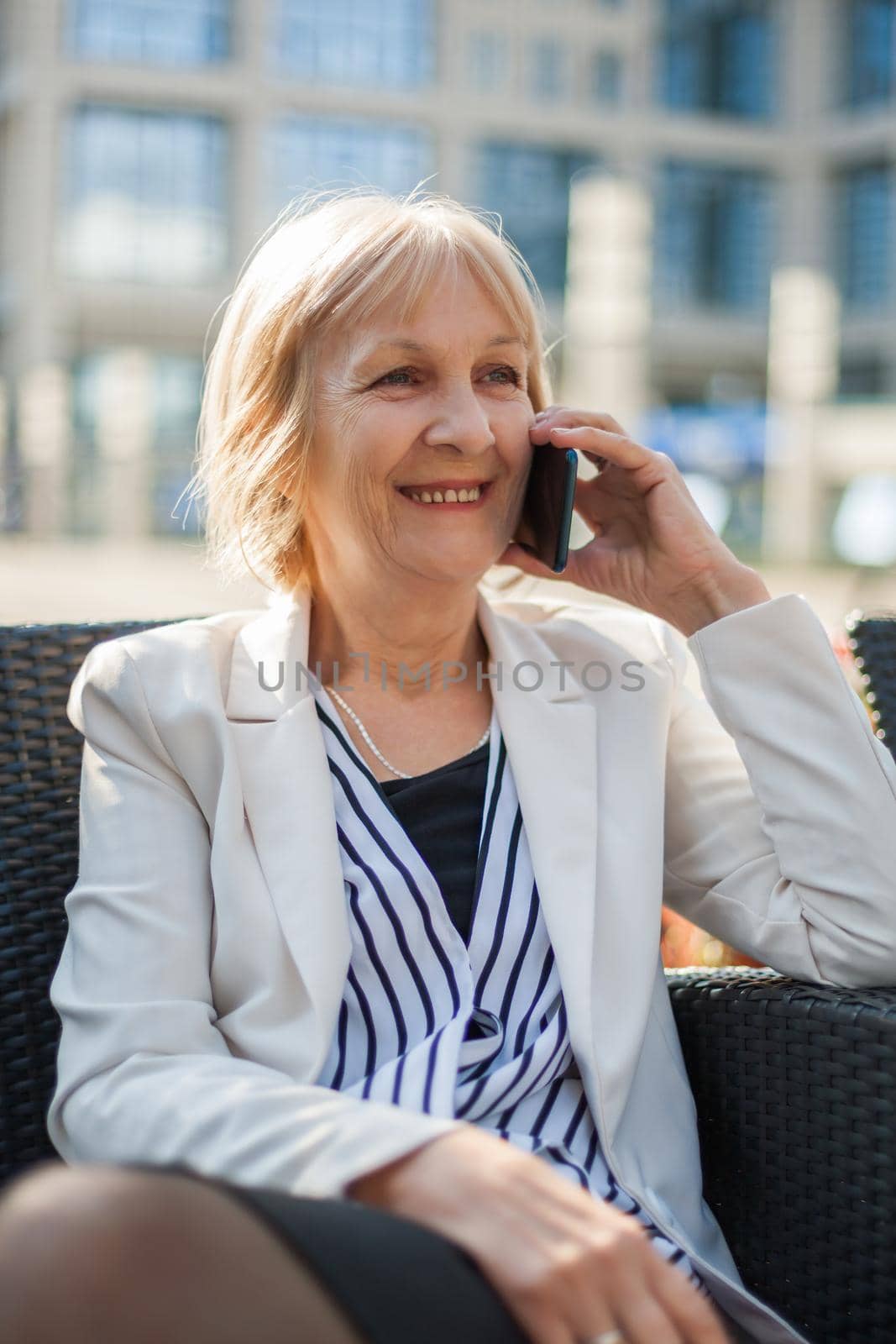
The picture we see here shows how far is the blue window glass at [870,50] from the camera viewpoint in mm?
33781

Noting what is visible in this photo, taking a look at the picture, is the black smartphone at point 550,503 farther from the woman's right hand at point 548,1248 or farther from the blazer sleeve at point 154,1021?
the woman's right hand at point 548,1248

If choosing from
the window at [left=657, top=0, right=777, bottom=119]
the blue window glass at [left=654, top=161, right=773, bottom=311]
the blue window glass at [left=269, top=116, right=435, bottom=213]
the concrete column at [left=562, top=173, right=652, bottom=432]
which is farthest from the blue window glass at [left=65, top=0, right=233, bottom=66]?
the window at [left=657, top=0, right=777, bottom=119]

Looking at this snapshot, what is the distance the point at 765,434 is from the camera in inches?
1296

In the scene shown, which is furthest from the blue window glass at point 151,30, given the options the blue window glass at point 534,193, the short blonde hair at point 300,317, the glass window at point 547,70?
the short blonde hair at point 300,317

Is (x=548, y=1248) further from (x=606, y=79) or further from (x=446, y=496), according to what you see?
(x=606, y=79)

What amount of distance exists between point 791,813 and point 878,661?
47 centimetres

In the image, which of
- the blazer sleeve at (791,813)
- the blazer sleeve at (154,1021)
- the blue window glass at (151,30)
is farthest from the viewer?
the blue window glass at (151,30)

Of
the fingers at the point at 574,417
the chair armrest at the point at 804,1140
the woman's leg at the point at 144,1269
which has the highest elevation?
the fingers at the point at 574,417

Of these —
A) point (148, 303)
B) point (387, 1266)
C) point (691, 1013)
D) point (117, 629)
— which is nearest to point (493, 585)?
point (117, 629)

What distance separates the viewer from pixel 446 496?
1924 mm

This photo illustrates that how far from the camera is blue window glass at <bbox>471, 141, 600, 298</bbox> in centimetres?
3238

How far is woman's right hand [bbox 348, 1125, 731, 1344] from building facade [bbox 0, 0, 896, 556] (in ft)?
93.4

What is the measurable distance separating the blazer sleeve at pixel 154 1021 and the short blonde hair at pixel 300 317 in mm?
363

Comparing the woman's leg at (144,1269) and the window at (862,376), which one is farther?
the window at (862,376)
